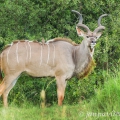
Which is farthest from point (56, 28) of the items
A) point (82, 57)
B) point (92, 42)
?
point (92, 42)

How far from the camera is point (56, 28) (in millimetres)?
7469

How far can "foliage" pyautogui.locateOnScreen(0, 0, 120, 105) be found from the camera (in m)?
7.10

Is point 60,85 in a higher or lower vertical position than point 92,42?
lower

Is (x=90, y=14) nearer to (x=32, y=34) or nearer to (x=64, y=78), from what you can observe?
(x=32, y=34)

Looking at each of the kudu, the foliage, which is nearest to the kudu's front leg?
the kudu

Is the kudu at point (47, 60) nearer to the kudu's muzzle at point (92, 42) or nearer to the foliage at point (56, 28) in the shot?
the kudu's muzzle at point (92, 42)

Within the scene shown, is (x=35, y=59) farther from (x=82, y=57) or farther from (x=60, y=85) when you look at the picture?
(x=82, y=57)

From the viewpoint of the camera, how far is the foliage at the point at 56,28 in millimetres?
7102

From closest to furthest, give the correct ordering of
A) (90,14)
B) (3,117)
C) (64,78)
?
(3,117) < (64,78) < (90,14)

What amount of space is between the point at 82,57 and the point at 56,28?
1.18 m

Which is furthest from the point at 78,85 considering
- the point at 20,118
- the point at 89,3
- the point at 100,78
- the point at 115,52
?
the point at 20,118

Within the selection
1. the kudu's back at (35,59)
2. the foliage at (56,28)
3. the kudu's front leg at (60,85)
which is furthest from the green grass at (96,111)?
the foliage at (56,28)

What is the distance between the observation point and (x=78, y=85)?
23.1ft

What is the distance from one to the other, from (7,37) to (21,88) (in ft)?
3.25
